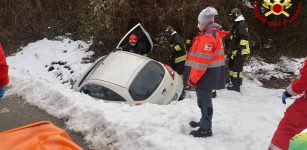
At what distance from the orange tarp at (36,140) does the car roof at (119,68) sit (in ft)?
15.7

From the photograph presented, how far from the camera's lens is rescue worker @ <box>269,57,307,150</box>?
4.22m

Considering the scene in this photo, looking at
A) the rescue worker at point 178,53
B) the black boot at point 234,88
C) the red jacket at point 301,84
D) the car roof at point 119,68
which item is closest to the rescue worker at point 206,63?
the red jacket at point 301,84

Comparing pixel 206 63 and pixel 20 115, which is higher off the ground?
pixel 206 63

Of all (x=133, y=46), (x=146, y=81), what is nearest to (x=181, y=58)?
(x=133, y=46)

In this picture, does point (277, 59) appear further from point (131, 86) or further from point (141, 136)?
point (141, 136)

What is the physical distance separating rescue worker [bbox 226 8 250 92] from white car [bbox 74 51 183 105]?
6.82 ft

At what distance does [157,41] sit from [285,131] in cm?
830

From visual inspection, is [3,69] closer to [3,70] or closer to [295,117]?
[3,70]

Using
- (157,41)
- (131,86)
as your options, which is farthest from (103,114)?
(157,41)

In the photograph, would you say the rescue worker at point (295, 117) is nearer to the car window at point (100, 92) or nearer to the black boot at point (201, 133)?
the black boot at point (201, 133)

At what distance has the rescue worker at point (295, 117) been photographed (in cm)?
422

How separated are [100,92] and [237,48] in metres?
3.86

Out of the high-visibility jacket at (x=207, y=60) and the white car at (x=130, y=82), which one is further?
the white car at (x=130, y=82)

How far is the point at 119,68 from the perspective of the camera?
799 centimetres
